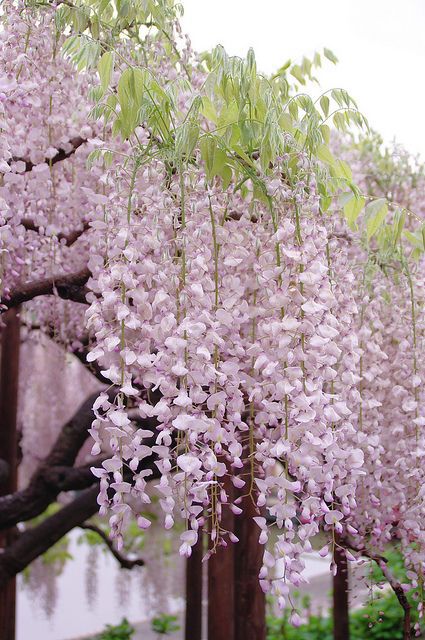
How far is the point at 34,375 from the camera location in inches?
235

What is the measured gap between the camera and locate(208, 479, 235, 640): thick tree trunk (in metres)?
3.61

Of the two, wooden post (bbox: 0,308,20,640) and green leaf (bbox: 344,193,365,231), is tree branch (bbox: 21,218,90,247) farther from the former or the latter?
wooden post (bbox: 0,308,20,640)

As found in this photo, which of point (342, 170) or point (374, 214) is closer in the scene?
point (374, 214)

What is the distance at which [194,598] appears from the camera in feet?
16.4

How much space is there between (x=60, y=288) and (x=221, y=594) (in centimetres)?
172

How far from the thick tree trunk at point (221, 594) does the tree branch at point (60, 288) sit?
4.78 feet

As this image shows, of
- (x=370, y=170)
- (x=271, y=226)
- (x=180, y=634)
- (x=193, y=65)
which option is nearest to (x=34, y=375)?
(x=180, y=634)

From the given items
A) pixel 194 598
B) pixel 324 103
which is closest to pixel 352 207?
pixel 324 103

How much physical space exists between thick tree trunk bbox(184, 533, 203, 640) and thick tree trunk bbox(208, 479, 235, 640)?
1137 mm

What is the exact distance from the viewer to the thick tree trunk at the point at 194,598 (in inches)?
193

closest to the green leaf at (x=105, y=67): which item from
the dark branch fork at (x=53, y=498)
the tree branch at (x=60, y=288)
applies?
the tree branch at (x=60, y=288)

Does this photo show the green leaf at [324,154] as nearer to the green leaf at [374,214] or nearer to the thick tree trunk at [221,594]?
the green leaf at [374,214]

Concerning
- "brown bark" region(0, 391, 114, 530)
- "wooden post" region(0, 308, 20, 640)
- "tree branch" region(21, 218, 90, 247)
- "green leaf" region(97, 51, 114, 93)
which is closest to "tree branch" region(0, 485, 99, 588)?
"brown bark" region(0, 391, 114, 530)

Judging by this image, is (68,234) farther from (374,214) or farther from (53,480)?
(374,214)
